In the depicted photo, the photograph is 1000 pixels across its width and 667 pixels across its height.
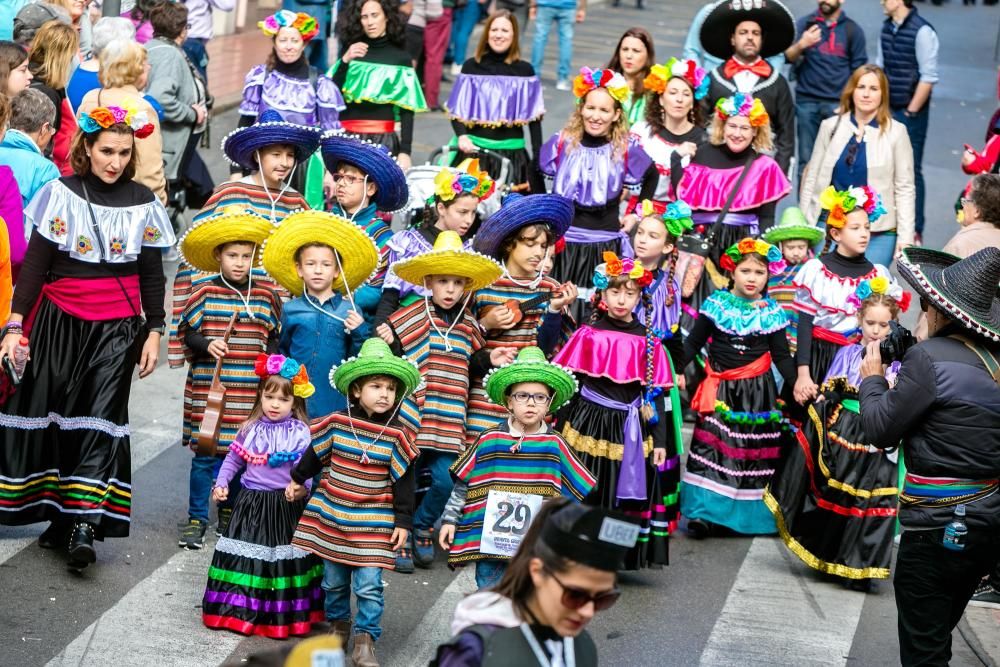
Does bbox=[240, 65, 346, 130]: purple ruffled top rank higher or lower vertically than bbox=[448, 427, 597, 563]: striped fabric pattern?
higher

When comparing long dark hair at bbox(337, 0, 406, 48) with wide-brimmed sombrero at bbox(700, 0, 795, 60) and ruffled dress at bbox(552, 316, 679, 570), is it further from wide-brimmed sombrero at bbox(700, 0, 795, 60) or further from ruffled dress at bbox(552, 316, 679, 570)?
ruffled dress at bbox(552, 316, 679, 570)

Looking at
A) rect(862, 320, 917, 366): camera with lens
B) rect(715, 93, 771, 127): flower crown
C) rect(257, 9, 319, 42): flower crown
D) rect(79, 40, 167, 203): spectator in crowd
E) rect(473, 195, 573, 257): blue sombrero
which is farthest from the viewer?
rect(257, 9, 319, 42): flower crown

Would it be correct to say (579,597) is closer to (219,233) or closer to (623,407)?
(623,407)

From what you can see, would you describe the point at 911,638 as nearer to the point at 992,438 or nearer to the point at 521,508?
the point at 992,438

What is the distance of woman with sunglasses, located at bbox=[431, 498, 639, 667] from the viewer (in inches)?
167

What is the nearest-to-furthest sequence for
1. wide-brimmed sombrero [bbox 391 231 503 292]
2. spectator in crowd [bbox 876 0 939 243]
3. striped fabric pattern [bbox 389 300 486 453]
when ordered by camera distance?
wide-brimmed sombrero [bbox 391 231 503 292]
striped fabric pattern [bbox 389 300 486 453]
spectator in crowd [bbox 876 0 939 243]

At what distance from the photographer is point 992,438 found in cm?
638

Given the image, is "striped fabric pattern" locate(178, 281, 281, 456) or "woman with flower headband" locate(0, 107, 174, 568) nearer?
"woman with flower headband" locate(0, 107, 174, 568)

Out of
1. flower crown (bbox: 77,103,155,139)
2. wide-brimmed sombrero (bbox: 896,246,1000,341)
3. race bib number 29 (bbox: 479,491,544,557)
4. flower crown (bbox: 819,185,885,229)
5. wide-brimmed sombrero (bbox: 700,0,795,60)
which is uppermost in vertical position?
wide-brimmed sombrero (bbox: 700,0,795,60)

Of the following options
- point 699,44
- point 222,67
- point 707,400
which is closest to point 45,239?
point 707,400

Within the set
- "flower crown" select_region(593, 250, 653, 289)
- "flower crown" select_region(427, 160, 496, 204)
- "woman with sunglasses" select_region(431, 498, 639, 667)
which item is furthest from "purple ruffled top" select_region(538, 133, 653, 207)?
"woman with sunglasses" select_region(431, 498, 639, 667)

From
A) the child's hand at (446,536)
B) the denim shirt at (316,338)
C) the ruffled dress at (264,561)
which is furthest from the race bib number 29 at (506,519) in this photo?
the denim shirt at (316,338)

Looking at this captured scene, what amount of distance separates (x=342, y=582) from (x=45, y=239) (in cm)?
225

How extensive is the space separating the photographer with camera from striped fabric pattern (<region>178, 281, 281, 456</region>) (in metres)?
3.40
